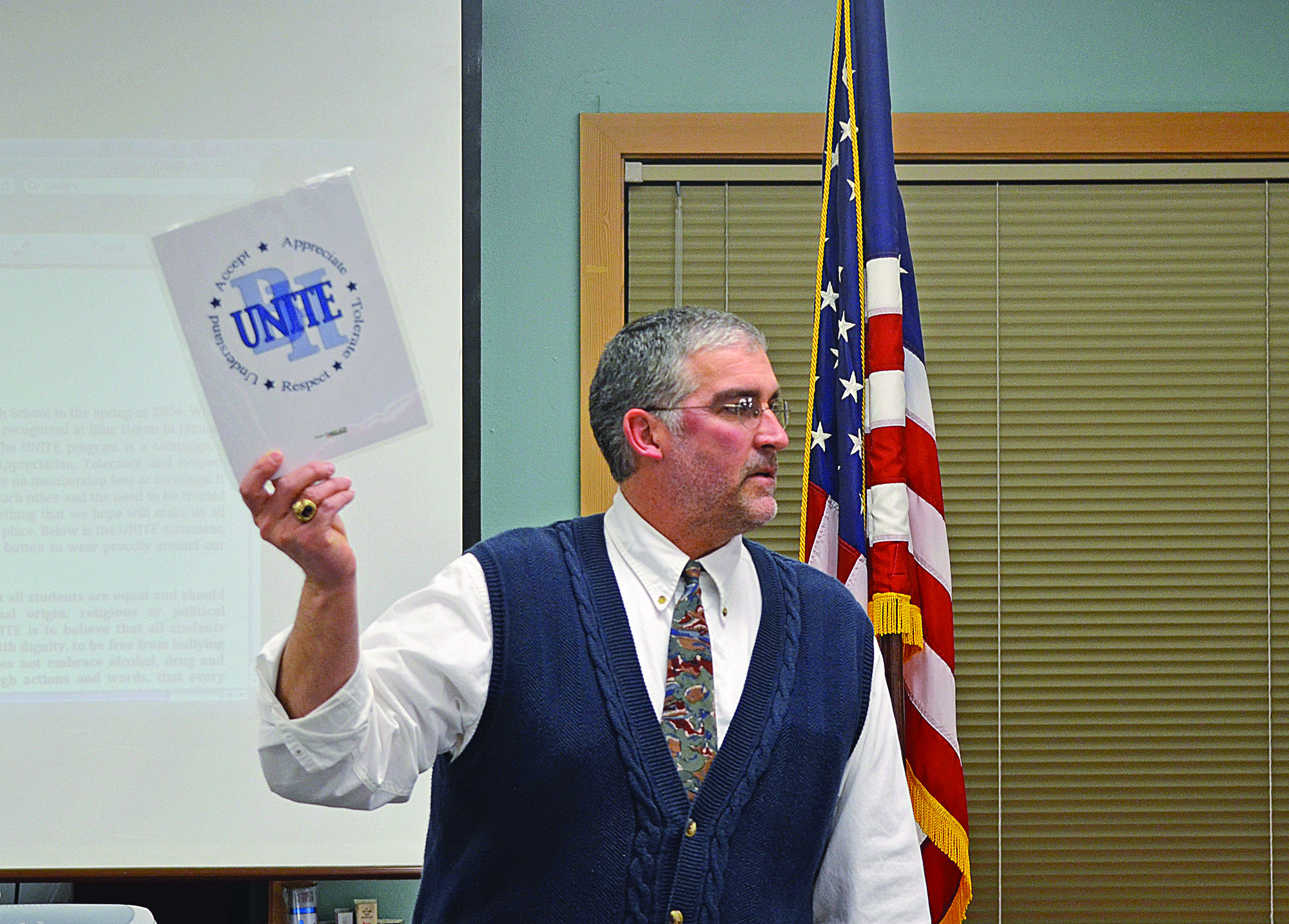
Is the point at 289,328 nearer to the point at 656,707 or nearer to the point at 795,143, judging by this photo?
the point at 656,707

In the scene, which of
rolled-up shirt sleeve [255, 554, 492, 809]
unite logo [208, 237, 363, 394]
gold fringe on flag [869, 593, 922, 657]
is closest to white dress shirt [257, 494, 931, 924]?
rolled-up shirt sleeve [255, 554, 492, 809]

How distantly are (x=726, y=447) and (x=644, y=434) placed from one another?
4.2 inches

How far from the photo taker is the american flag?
5.90ft

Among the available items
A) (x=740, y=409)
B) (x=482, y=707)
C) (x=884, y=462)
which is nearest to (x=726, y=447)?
(x=740, y=409)

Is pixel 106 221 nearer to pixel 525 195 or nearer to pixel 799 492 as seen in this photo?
pixel 525 195

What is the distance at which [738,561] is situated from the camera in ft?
4.52

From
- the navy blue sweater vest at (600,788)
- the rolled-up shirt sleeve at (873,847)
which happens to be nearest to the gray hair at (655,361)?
the navy blue sweater vest at (600,788)

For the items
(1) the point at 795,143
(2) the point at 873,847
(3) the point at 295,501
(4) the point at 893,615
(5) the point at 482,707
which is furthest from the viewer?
(1) the point at 795,143

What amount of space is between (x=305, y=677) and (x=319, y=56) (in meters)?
1.63

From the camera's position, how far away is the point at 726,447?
1.35 metres

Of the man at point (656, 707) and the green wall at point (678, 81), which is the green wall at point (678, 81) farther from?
the man at point (656, 707)

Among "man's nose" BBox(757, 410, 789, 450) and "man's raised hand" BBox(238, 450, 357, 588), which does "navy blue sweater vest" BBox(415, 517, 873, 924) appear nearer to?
"man's nose" BBox(757, 410, 789, 450)

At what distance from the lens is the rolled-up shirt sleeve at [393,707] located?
96 centimetres

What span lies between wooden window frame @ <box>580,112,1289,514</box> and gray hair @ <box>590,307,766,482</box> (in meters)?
0.96
